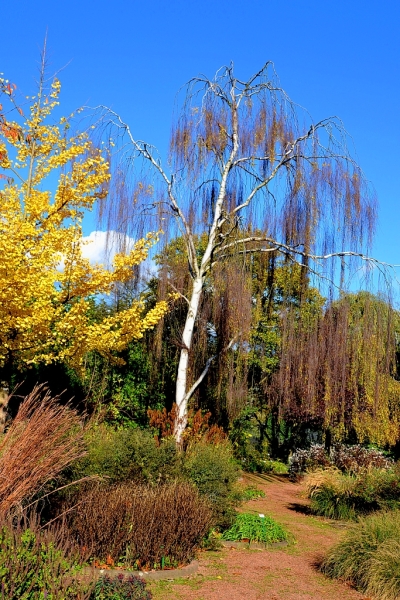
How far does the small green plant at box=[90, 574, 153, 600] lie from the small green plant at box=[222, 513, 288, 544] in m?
3.37

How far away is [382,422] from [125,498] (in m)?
11.5

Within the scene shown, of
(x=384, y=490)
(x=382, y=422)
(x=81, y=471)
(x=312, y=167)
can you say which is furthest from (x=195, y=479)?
(x=382, y=422)

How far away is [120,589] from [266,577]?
93.7 inches

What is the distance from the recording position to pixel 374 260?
1057 centimetres

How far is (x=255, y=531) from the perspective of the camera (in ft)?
25.5

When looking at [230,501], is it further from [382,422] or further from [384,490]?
[382,422]

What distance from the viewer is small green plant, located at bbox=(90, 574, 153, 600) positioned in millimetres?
4184

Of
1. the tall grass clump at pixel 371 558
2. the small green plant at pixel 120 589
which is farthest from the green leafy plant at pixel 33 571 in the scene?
the tall grass clump at pixel 371 558

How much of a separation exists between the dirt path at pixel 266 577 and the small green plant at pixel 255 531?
8.1 inches

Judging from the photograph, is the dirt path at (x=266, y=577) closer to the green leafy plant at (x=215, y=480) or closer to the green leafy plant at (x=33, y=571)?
the green leafy plant at (x=215, y=480)

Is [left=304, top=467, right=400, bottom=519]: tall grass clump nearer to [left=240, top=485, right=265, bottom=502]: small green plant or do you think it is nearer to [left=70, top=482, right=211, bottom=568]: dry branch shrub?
[left=240, top=485, right=265, bottom=502]: small green plant

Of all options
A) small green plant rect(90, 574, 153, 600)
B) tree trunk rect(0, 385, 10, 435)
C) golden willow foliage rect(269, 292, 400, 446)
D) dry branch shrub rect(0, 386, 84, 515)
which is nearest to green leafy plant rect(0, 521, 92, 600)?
dry branch shrub rect(0, 386, 84, 515)

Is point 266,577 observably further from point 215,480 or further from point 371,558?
point 215,480

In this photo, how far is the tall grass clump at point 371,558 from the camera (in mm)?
5609
